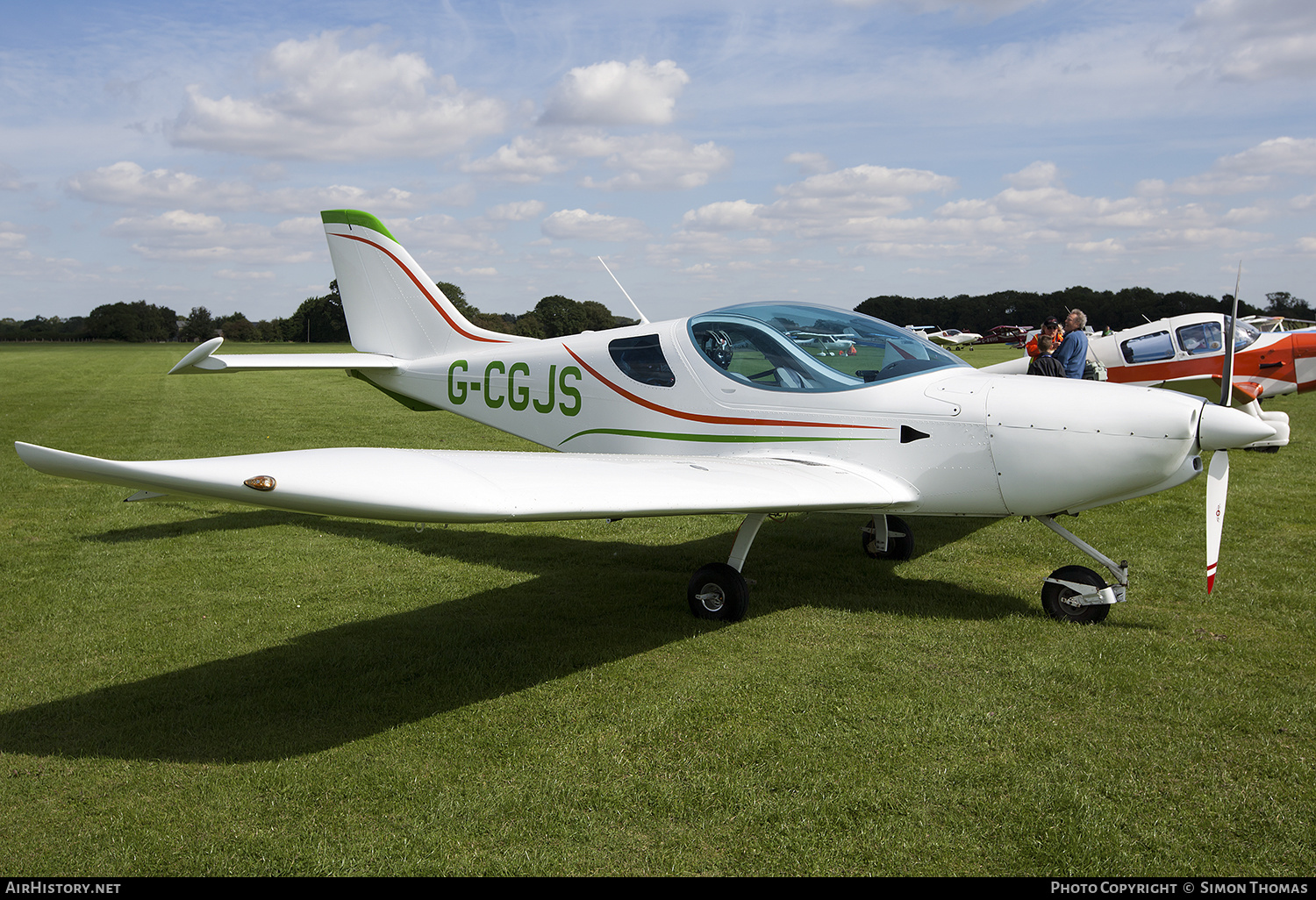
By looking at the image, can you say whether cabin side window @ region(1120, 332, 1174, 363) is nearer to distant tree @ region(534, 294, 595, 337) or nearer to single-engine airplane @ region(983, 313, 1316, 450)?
A: single-engine airplane @ region(983, 313, 1316, 450)

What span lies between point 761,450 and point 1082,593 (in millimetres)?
2316

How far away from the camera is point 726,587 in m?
5.59

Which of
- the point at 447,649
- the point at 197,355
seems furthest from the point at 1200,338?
the point at 197,355

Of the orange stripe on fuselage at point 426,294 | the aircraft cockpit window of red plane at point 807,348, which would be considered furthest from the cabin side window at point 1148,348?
the orange stripe on fuselage at point 426,294

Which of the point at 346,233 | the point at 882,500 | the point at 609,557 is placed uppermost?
the point at 346,233

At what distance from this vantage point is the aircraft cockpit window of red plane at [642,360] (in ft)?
21.8

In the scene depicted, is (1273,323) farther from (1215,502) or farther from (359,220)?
(359,220)

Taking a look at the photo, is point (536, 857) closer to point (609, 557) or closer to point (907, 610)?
point (907, 610)

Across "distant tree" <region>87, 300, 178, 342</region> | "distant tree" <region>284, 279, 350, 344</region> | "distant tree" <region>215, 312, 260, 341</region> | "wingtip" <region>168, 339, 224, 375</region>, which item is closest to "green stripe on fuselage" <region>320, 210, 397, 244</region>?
"wingtip" <region>168, 339, 224, 375</region>

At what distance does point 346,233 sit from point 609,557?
494 cm

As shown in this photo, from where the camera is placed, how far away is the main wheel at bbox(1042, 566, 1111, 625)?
17.5ft

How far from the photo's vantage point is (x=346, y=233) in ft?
30.4
